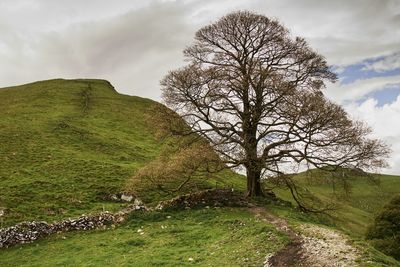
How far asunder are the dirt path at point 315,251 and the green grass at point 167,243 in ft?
2.14

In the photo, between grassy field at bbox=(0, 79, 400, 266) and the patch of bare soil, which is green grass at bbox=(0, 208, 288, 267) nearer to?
grassy field at bbox=(0, 79, 400, 266)

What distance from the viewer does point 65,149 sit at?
159ft

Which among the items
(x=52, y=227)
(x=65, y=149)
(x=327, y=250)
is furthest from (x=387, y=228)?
(x=65, y=149)

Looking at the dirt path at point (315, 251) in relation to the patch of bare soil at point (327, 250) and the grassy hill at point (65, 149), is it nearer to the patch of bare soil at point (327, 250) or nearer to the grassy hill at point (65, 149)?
the patch of bare soil at point (327, 250)

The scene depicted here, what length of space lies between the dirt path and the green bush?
904 inches

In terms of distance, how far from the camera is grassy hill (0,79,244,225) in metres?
33.9

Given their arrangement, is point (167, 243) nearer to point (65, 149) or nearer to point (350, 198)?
point (350, 198)

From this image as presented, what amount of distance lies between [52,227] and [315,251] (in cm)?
1787

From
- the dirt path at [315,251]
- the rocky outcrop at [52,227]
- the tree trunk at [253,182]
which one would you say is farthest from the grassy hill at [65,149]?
the dirt path at [315,251]

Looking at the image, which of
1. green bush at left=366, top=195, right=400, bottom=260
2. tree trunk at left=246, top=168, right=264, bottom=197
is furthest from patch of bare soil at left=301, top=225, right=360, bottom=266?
green bush at left=366, top=195, right=400, bottom=260

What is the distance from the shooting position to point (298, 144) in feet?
112

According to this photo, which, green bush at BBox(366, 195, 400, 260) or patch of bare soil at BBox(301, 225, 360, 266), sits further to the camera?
green bush at BBox(366, 195, 400, 260)

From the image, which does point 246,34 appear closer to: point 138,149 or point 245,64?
point 245,64

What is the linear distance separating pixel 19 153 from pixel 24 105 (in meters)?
28.1
